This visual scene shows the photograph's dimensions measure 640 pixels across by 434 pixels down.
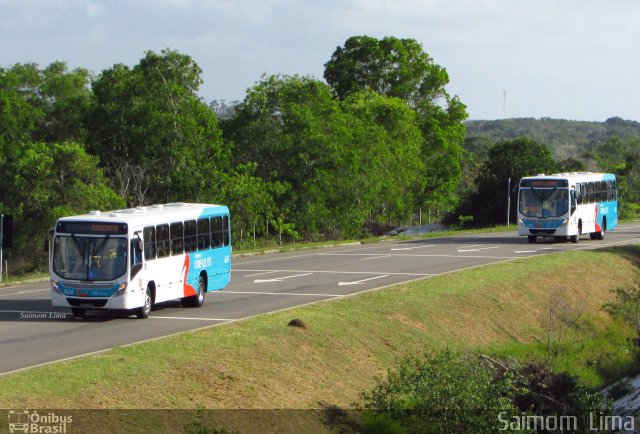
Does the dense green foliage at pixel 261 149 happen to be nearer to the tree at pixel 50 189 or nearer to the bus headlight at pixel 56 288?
the tree at pixel 50 189

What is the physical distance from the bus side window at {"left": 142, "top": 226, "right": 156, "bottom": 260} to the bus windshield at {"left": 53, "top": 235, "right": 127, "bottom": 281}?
0.83 metres

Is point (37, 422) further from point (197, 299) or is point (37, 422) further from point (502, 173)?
point (502, 173)

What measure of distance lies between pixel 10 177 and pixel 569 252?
23.5 metres

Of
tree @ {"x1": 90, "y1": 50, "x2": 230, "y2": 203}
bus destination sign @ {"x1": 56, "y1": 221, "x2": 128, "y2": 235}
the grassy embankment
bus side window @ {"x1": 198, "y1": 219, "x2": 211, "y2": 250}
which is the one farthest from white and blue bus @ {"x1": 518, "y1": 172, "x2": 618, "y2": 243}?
bus destination sign @ {"x1": 56, "y1": 221, "x2": 128, "y2": 235}

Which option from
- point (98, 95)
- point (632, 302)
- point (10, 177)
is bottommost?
point (632, 302)

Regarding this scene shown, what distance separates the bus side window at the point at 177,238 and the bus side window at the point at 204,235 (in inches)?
42.2

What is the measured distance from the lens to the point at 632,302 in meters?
34.0

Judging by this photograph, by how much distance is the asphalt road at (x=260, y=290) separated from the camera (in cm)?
1992

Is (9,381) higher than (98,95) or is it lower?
lower

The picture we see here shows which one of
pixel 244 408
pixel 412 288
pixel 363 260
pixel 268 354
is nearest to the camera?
pixel 244 408

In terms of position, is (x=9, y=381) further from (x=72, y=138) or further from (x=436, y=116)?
(x=436, y=116)

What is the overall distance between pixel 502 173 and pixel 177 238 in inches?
1923

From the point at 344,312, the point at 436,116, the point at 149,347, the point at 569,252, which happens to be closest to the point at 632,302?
the point at 569,252

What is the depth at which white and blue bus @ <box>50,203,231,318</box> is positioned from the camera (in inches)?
878
